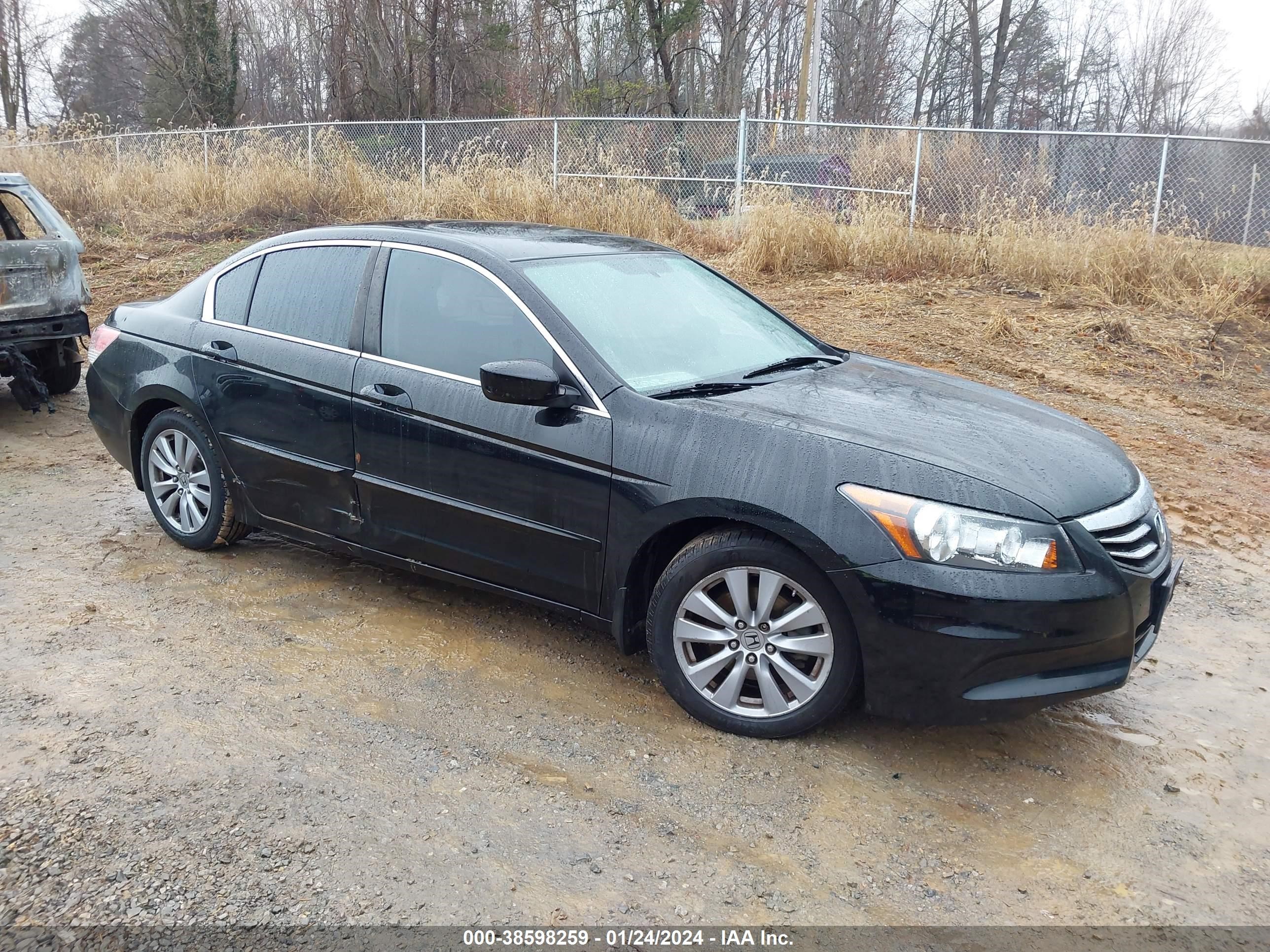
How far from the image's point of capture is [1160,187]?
11.6 meters

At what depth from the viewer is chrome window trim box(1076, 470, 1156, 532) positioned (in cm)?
316

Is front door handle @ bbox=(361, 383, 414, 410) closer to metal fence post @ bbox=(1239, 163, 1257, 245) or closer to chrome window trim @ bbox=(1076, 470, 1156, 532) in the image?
chrome window trim @ bbox=(1076, 470, 1156, 532)

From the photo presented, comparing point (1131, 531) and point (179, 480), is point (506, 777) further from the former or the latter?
point (179, 480)

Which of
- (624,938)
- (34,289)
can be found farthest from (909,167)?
(624,938)

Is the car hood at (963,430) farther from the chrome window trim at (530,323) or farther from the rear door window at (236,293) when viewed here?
the rear door window at (236,293)

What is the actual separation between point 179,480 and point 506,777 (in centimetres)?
275

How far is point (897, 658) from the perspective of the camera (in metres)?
3.08

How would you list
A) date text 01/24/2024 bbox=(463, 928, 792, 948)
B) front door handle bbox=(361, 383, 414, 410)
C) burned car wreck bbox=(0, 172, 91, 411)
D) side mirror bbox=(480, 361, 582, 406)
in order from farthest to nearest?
burned car wreck bbox=(0, 172, 91, 411) → front door handle bbox=(361, 383, 414, 410) → side mirror bbox=(480, 361, 582, 406) → date text 01/24/2024 bbox=(463, 928, 792, 948)

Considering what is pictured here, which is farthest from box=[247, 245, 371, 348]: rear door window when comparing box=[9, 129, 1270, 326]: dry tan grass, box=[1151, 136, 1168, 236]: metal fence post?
box=[1151, 136, 1168, 236]: metal fence post

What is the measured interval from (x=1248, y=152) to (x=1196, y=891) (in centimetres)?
1236

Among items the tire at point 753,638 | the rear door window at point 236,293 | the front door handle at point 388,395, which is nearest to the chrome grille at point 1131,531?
the tire at point 753,638

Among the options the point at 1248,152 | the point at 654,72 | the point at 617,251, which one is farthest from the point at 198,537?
the point at 654,72

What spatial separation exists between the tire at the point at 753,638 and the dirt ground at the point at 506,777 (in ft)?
0.44

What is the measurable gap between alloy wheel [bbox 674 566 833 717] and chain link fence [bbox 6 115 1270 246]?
10.2m
